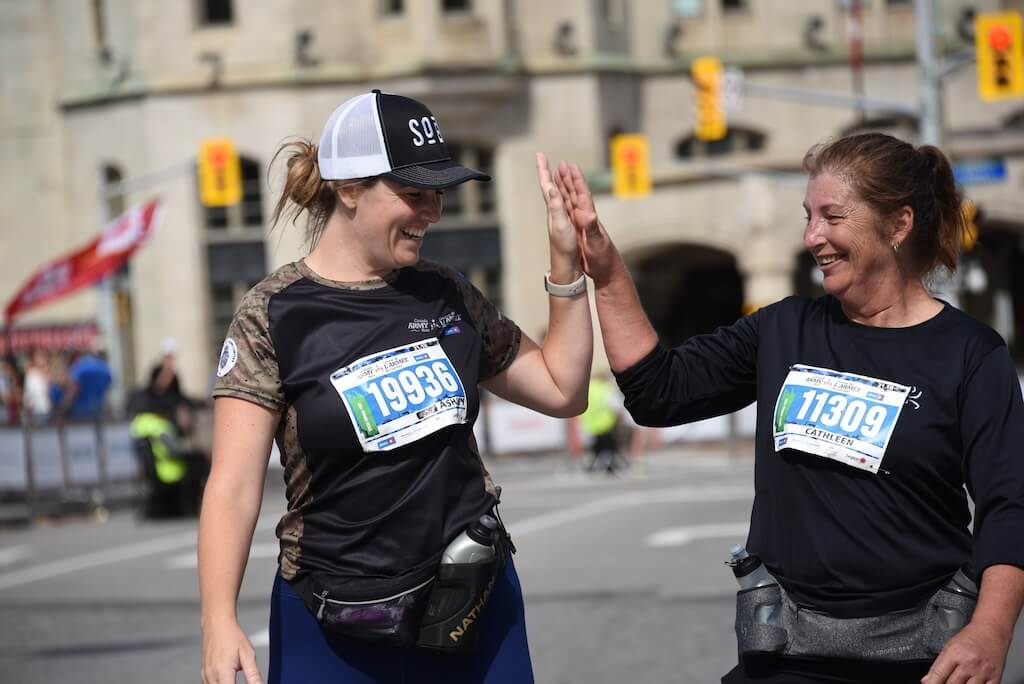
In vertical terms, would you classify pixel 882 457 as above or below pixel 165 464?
above

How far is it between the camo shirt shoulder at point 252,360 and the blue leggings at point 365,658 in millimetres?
444

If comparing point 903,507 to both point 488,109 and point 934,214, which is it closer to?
point 934,214

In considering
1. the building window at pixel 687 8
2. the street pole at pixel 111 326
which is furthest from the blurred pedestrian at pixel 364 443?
the building window at pixel 687 8

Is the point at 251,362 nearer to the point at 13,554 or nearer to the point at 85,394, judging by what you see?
the point at 13,554

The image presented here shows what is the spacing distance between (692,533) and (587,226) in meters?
10.5

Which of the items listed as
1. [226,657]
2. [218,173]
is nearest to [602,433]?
[218,173]

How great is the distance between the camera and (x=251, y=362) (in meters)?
3.75

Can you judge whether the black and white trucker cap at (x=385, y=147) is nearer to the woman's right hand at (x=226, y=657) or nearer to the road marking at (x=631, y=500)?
the woman's right hand at (x=226, y=657)

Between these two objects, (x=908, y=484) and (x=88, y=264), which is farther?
(x=88, y=264)

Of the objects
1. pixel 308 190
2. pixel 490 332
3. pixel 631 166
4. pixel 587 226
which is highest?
pixel 308 190

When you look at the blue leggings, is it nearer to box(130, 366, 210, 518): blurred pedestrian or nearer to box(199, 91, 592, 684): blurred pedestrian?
box(199, 91, 592, 684): blurred pedestrian

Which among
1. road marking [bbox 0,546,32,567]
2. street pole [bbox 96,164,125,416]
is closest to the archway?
street pole [bbox 96,164,125,416]

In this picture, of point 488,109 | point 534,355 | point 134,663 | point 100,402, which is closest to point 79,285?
point 100,402

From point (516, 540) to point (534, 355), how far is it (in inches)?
411
